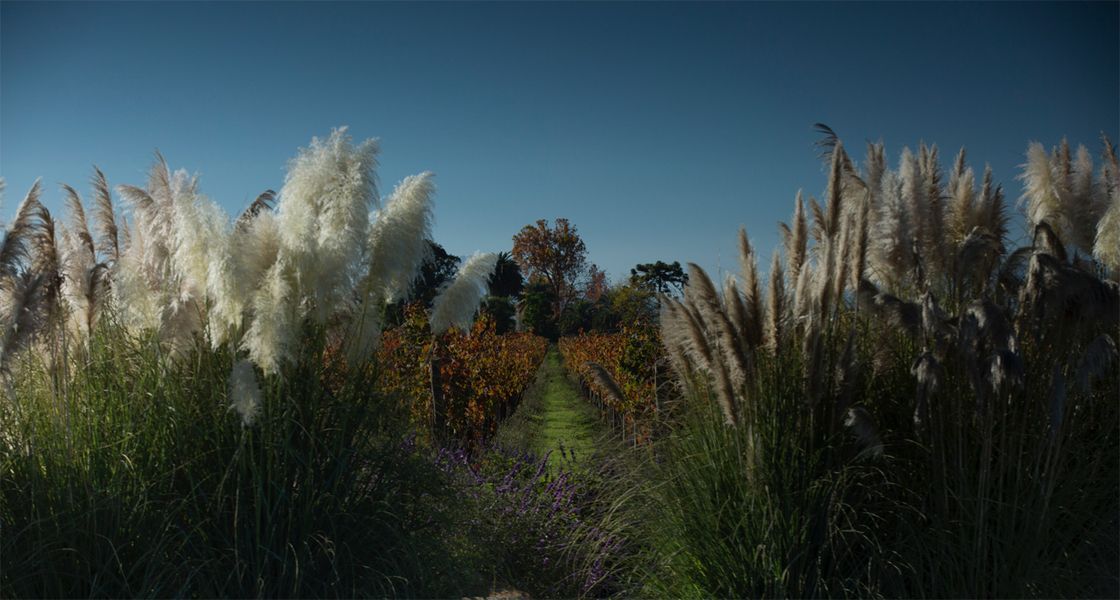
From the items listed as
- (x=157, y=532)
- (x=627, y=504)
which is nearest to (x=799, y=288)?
(x=627, y=504)

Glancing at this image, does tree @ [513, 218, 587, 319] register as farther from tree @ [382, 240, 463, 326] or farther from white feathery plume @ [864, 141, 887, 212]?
white feathery plume @ [864, 141, 887, 212]

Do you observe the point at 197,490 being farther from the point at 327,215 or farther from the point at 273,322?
the point at 327,215

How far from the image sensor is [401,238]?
336cm

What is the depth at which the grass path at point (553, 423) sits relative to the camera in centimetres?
862

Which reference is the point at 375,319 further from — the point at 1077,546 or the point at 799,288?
the point at 1077,546

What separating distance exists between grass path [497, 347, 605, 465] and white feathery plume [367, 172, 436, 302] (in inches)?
117

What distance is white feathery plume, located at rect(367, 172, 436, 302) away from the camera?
132 inches

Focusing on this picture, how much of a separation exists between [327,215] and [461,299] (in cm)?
77

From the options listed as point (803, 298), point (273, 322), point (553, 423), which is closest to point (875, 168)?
point (803, 298)

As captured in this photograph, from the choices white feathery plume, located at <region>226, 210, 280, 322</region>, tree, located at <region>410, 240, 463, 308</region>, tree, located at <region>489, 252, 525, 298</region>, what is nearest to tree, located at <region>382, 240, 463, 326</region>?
tree, located at <region>410, 240, 463, 308</region>

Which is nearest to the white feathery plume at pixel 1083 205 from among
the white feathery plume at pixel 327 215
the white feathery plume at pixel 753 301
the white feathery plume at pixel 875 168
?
the white feathery plume at pixel 875 168

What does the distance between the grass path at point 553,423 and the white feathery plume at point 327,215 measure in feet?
10.8

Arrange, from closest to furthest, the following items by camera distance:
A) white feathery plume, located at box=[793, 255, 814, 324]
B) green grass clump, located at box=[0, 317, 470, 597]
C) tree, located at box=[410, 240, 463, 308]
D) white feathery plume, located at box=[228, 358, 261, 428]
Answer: white feathery plume, located at box=[228, 358, 261, 428] → green grass clump, located at box=[0, 317, 470, 597] → white feathery plume, located at box=[793, 255, 814, 324] → tree, located at box=[410, 240, 463, 308]

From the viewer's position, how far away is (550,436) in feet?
35.8
